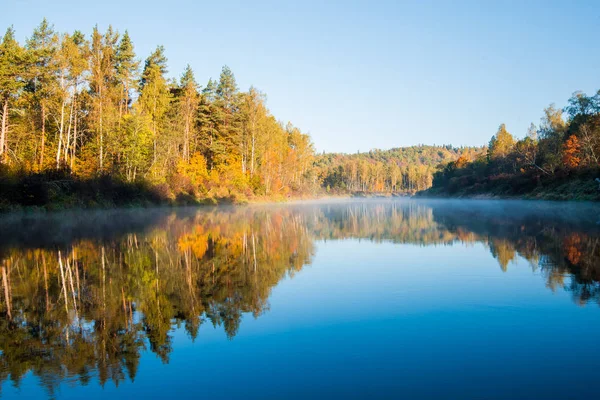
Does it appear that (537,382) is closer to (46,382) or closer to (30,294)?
(46,382)

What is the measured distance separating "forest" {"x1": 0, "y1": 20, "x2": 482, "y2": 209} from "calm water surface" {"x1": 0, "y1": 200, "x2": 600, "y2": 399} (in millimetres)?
20032

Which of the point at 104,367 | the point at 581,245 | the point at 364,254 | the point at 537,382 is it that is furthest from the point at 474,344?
the point at 581,245

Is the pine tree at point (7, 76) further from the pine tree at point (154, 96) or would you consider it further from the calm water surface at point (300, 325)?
the calm water surface at point (300, 325)

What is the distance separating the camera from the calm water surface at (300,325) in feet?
14.4

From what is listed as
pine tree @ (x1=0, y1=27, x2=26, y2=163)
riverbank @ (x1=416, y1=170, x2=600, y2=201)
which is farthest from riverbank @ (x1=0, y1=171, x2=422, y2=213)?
riverbank @ (x1=416, y1=170, x2=600, y2=201)

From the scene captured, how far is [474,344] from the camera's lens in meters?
5.36

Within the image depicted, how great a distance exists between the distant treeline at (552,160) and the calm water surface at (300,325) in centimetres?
4200

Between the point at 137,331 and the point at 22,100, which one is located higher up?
the point at 22,100

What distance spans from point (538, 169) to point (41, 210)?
65063 mm

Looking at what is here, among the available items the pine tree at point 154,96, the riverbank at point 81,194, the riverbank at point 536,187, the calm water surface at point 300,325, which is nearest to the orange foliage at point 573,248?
the calm water surface at point 300,325

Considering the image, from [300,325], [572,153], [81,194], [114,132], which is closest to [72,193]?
[81,194]

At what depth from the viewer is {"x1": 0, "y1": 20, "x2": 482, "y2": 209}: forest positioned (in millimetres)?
30750

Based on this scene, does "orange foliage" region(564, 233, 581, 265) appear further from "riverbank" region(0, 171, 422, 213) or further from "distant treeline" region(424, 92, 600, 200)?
"distant treeline" region(424, 92, 600, 200)

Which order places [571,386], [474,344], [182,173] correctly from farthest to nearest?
[182,173]
[474,344]
[571,386]
